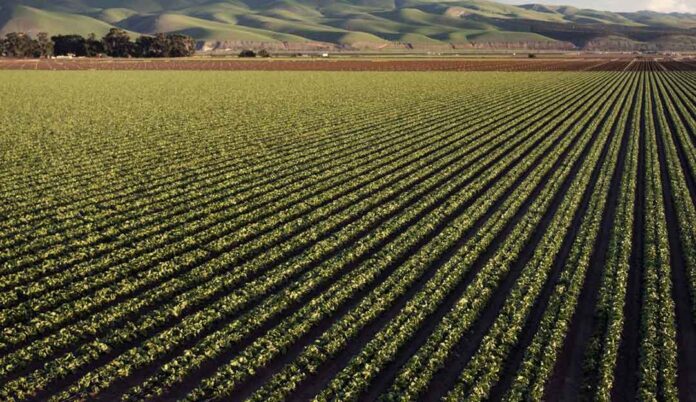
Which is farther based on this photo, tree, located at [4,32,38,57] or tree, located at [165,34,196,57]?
tree, located at [165,34,196,57]

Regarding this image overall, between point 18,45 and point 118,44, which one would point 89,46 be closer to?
point 118,44

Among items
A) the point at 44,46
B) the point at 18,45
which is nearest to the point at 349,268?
the point at 44,46

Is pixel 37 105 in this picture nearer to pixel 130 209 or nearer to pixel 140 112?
pixel 140 112

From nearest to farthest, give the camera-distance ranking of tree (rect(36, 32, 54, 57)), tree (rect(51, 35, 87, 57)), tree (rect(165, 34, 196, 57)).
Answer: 1. tree (rect(36, 32, 54, 57))
2. tree (rect(51, 35, 87, 57))
3. tree (rect(165, 34, 196, 57))

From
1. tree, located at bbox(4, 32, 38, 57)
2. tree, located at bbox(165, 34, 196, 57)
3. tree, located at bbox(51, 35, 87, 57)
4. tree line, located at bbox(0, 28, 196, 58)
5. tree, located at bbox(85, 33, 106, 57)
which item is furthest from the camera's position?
tree, located at bbox(165, 34, 196, 57)

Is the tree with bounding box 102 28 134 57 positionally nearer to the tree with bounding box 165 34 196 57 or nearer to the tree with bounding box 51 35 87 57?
the tree with bounding box 51 35 87 57

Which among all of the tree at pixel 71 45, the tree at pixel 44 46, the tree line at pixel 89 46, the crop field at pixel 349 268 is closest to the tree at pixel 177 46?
the tree line at pixel 89 46

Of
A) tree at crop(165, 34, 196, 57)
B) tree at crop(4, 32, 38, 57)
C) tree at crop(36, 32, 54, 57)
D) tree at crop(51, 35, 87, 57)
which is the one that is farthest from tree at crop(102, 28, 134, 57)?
tree at crop(4, 32, 38, 57)
